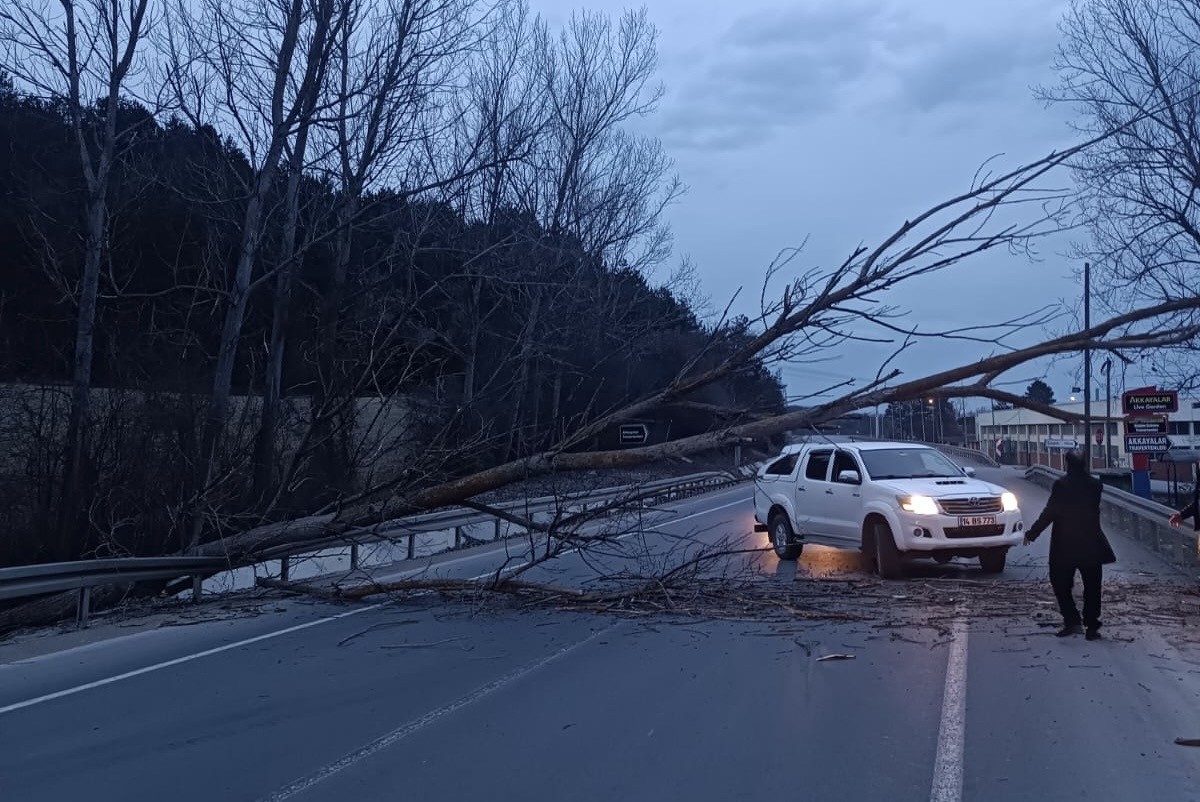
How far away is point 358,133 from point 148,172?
4.32 meters

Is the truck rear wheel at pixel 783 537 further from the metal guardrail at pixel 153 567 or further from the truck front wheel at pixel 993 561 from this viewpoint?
the metal guardrail at pixel 153 567

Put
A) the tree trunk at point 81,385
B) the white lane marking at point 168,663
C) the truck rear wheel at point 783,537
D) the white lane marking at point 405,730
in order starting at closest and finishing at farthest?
the white lane marking at point 405,730 → the white lane marking at point 168,663 → the tree trunk at point 81,385 → the truck rear wheel at point 783,537

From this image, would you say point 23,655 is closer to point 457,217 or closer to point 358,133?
point 358,133

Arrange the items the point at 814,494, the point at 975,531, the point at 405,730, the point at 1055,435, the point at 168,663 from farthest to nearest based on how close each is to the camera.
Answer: the point at 1055,435 < the point at 814,494 < the point at 975,531 < the point at 168,663 < the point at 405,730

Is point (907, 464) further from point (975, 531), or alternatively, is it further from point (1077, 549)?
point (1077, 549)

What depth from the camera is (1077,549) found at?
9.94 m

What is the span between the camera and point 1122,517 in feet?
75.0

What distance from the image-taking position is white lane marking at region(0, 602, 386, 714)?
327 inches

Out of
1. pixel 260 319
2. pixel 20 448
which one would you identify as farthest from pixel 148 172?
pixel 260 319

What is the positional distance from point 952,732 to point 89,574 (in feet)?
28.5

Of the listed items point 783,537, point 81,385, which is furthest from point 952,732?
point 81,385

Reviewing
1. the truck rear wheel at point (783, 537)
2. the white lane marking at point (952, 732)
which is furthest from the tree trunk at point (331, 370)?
the white lane marking at point (952, 732)

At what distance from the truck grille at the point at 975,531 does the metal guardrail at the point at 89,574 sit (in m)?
8.97

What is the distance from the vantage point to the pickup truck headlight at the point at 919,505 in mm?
14227
